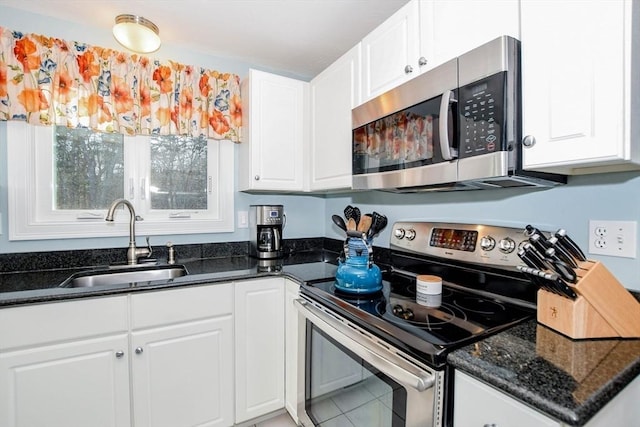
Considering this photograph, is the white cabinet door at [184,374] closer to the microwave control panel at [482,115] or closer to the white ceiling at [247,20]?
the microwave control panel at [482,115]

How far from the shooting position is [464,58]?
1.04m

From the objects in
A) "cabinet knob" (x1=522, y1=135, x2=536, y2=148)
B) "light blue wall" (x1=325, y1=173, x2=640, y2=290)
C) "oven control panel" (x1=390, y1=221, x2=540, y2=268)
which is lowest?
"oven control panel" (x1=390, y1=221, x2=540, y2=268)

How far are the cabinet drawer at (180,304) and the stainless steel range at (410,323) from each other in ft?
1.33

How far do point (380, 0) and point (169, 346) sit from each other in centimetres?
199

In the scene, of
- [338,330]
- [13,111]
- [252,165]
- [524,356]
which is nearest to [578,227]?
[524,356]

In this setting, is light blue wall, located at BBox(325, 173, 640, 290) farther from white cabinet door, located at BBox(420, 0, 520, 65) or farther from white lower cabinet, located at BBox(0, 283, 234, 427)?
white lower cabinet, located at BBox(0, 283, 234, 427)

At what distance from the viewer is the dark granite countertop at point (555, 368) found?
0.59 m

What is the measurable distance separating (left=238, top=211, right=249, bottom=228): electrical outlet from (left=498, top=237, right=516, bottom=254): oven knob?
64.7 inches

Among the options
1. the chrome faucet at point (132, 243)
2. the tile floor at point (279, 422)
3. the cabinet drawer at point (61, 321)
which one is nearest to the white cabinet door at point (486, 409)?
the tile floor at point (279, 422)

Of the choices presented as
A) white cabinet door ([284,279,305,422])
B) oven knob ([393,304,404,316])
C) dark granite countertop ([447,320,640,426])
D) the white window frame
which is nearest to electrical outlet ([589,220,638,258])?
dark granite countertop ([447,320,640,426])

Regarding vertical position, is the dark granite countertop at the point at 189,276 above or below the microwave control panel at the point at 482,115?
below

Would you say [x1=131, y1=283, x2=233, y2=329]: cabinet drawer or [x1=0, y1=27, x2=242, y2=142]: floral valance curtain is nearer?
[x1=131, y1=283, x2=233, y2=329]: cabinet drawer

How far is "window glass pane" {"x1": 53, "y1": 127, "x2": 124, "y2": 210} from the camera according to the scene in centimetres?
179

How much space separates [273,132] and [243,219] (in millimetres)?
671
